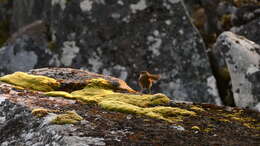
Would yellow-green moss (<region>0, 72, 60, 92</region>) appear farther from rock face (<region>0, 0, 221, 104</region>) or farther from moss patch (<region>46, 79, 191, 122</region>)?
rock face (<region>0, 0, 221, 104</region>)

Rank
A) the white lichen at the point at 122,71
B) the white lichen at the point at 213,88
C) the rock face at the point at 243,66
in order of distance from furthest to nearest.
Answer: the white lichen at the point at 122,71
the white lichen at the point at 213,88
the rock face at the point at 243,66

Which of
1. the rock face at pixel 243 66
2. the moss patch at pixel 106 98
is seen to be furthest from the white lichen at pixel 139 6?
the moss patch at pixel 106 98

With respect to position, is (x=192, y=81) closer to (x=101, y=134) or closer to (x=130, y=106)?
(x=130, y=106)

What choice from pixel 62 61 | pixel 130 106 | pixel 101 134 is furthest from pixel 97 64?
pixel 101 134

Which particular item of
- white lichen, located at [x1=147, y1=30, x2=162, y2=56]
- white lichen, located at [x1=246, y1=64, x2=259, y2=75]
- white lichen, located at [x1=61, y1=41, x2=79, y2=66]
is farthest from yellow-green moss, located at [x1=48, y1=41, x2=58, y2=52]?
white lichen, located at [x1=246, y1=64, x2=259, y2=75]

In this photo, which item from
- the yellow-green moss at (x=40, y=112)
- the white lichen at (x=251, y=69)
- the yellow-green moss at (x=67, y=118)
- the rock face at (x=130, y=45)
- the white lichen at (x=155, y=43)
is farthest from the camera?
the white lichen at (x=155, y=43)

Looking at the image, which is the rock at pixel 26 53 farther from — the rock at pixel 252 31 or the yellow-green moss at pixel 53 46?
the rock at pixel 252 31

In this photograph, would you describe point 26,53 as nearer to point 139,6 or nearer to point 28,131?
point 139,6
